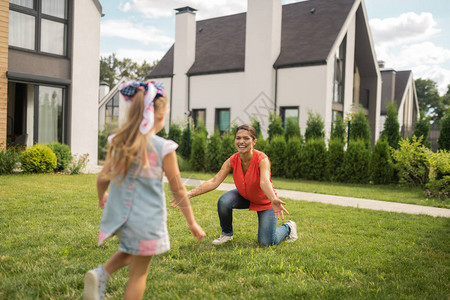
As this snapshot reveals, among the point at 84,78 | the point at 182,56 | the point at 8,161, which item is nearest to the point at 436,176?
the point at 8,161

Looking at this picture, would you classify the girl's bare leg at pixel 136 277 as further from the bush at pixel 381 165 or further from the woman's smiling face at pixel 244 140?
the bush at pixel 381 165

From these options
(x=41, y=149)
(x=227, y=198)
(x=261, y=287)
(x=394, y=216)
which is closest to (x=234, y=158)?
(x=227, y=198)

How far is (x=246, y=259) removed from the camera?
14.4 feet

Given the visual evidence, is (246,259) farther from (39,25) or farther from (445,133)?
(39,25)

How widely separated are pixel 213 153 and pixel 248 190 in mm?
11086

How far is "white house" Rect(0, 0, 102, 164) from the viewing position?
13.5 meters

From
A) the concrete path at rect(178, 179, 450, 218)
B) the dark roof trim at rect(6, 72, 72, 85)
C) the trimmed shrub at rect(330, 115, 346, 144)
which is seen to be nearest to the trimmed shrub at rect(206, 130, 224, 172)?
the trimmed shrub at rect(330, 115, 346, 144)

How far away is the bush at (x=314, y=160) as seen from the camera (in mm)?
14195

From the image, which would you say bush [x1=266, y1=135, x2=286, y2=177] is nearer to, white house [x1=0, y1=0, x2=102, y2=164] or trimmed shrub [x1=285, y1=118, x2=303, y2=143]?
trimmed shrub [x1=285, y1=118, x2=303, y2=143]

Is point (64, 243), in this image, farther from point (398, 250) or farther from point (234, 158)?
point (398, 250)

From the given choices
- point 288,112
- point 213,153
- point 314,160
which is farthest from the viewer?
point 288,112

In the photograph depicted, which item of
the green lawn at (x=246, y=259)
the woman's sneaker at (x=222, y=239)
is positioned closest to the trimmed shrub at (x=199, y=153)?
the green lawn at (x=246, y=259)

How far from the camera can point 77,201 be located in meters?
7.72

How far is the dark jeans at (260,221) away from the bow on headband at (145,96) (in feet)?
9.06
